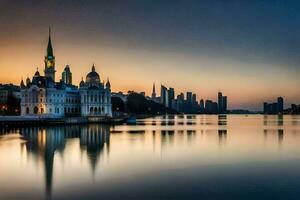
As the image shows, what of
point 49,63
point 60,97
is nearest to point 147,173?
point 60,97

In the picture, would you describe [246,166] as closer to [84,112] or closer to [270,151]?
[270,151]

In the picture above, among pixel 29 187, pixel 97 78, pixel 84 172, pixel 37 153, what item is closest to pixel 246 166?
pixel 84 172

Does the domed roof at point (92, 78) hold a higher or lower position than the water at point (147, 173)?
higher

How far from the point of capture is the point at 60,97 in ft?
395

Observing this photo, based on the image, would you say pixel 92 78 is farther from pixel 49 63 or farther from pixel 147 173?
pixel 147 173

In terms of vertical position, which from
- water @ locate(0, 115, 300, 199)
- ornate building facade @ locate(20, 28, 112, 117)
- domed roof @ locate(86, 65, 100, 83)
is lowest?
water @ locate(0, 115, 300, 199)

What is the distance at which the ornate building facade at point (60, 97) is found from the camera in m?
112

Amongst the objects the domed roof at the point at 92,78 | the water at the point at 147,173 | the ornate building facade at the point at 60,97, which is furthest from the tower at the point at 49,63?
the water at the point at 147,173

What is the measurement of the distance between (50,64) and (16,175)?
4489 inches

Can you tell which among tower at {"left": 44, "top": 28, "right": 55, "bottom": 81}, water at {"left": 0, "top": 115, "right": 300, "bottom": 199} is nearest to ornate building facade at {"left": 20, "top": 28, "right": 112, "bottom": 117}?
tower at {"left": 44, "top": 28, "right": 55, "bottom": 81}

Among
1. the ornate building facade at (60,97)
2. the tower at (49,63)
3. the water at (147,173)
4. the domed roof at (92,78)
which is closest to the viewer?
the water at (147,173)

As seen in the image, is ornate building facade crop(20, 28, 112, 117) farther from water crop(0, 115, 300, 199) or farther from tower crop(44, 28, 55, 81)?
water crop(0, 115, 300, 199)

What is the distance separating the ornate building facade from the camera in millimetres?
111812

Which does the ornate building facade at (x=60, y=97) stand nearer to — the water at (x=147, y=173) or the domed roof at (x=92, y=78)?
the domed roof at (x=92, y=78)
